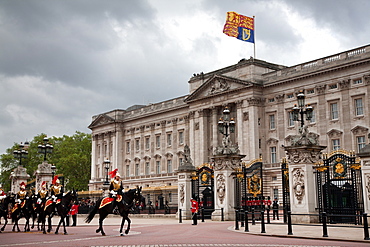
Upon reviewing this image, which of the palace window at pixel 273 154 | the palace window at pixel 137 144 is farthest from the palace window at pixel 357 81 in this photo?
the palace window at pixel 137 144

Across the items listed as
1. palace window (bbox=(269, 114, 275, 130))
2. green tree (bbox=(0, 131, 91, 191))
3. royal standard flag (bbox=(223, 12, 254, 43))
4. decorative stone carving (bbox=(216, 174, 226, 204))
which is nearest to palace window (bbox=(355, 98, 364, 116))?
palace window (bbox=(269, 114, 275, 130))

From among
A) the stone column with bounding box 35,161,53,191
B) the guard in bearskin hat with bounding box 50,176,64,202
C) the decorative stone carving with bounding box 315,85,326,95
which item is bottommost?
the guard in bearskin hat with bounding box 50,176,64,202

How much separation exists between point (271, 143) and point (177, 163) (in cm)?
1950

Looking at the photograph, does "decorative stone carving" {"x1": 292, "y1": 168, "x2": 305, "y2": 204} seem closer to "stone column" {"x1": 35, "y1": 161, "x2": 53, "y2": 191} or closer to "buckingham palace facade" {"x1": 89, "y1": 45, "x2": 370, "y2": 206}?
"stone column" {"x1": 35, "y1": 161, "x2": 53, "y2": 191}

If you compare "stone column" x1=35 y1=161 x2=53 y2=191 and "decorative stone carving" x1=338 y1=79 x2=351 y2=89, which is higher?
"decorative stone carving" x1=338 y1=79 x2=351 y2=89

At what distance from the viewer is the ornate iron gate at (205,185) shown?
100 feet

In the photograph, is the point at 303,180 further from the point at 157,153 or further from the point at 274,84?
the point at 157,153

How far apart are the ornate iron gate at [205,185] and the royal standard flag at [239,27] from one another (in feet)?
103

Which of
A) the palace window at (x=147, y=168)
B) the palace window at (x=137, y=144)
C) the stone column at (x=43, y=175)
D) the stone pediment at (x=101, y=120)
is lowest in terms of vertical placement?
the stone column at (x=43, y=175)

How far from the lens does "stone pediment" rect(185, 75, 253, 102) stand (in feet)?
209

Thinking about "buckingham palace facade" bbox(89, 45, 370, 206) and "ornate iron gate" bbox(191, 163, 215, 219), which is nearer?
"ornate iron gate" bbox(191, 163, 215, 219)

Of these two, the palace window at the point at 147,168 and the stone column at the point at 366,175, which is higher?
the palace window at the point at 147,168

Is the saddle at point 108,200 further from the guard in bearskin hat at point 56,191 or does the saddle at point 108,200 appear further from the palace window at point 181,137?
the palace window at point 181,137

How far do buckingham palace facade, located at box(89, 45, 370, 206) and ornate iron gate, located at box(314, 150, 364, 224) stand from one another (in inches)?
965
